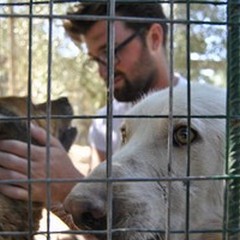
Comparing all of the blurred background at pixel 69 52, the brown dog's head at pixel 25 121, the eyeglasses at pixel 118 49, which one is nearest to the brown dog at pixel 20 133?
the brown dog's head at pixel 25 121

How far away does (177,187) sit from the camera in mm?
2256

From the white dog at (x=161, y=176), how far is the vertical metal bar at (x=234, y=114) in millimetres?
371

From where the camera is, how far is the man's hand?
8.57ft

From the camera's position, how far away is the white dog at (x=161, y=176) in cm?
200

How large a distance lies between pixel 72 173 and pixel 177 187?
0.95m

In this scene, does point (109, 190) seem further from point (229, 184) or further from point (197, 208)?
point (197, 208)

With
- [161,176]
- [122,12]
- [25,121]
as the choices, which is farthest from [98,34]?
[161,176]

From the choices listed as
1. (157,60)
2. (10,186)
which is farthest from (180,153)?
(157,60)

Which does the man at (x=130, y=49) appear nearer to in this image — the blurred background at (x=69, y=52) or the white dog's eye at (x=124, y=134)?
the blurred background at (x=69, y=52)

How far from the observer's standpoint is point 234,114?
4.99 feet

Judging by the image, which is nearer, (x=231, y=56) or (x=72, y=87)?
(x=231, y=56)

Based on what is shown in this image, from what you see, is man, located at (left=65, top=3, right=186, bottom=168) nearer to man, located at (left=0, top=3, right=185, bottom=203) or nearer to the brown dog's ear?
man, located at (left=0, top=3, right=185, bottom=203)

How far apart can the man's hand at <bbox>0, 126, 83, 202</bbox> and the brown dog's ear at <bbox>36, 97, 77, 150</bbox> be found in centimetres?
16

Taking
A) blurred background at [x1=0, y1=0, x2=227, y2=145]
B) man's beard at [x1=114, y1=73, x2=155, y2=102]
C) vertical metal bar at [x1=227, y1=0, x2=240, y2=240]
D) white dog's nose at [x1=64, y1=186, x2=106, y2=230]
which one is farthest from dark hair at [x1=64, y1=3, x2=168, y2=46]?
vertical metal bar at [x1=227, y1=0, x2=240, y2=240]
